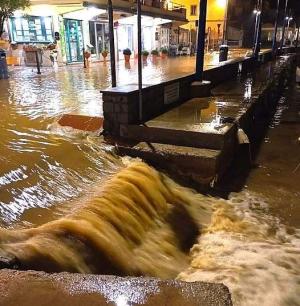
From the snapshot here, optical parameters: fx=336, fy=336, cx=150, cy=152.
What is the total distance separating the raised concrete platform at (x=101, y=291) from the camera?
78.7 inches

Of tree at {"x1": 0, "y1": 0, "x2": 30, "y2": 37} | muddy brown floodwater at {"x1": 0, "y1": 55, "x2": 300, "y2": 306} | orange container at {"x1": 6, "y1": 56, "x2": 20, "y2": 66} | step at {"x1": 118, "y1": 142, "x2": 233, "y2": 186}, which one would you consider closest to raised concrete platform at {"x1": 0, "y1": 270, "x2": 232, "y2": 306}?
muddy brown floodwater at {"x1": 0, "y1": 55, "x2": 300, "y2": 306}

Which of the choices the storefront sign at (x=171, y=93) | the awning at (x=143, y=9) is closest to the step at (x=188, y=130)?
the storefront sign at (x=171, y=93)

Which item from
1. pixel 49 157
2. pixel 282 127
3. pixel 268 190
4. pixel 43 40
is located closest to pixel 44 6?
pixel 43 40

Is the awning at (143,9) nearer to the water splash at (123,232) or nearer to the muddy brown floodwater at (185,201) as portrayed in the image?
the muddy brown floodwater at (185,201)

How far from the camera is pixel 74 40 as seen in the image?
66.7 feet

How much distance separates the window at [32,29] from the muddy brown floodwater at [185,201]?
525 inches

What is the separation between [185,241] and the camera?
448cm

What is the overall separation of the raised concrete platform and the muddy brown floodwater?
0.84 meters

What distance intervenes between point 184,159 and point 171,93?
2.72 meters

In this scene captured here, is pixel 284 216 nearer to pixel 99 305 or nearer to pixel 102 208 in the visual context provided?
pixel 102 208

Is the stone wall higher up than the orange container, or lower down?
higher up

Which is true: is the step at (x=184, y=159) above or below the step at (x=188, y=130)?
below

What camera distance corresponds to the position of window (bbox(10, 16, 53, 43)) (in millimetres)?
19281

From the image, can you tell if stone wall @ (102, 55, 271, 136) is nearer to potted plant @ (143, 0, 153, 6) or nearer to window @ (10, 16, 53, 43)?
window @ (10, 16, 53, 43)
